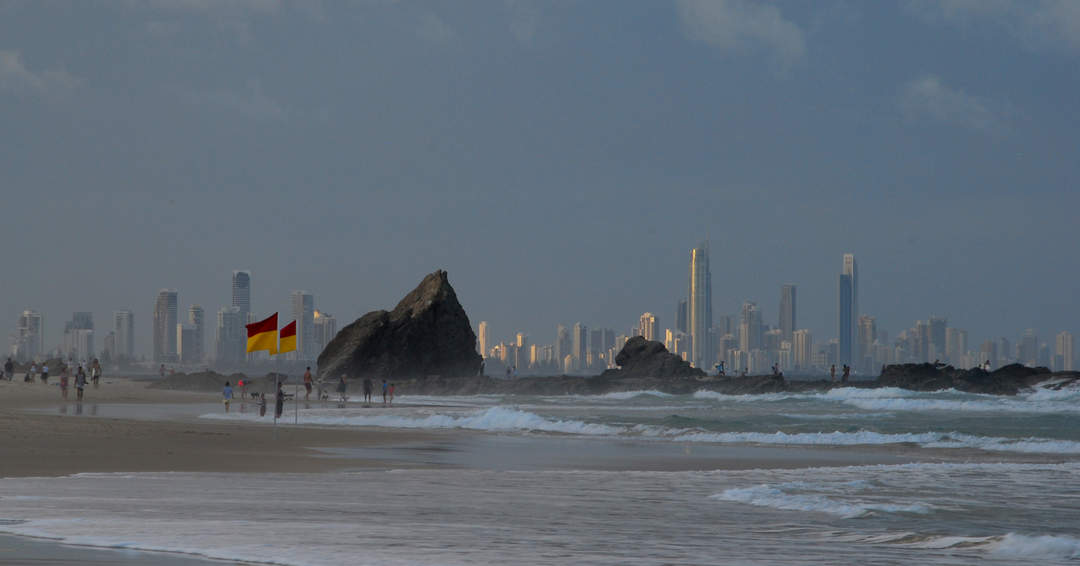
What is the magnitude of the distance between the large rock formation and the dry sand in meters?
54.7

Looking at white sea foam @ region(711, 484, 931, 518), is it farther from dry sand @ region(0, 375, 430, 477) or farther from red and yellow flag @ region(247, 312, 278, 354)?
red and yellow flag @ region(247, 312, 278, 354)

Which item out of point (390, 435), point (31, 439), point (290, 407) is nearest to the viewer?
point (31, 439)

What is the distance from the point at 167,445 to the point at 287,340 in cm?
811

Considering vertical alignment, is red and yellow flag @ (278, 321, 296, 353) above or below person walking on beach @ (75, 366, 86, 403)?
above

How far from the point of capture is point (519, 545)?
9.43 m

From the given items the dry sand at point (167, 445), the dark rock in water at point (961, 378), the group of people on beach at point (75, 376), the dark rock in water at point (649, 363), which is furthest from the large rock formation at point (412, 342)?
the dry sand at point (167, 445)

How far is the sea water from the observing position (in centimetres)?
919

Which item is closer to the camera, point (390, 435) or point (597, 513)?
point (597, 513)

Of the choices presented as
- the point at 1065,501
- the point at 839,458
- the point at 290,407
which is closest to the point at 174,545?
the point at 1065,501

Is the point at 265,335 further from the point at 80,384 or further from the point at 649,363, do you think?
the point at 649,363

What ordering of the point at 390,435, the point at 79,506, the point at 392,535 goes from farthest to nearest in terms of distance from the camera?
the point at 390,435 < the point at 79,506 < the point at 392,535

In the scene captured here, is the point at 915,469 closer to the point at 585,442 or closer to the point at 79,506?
the point at 585,442

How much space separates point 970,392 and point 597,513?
60.9 m

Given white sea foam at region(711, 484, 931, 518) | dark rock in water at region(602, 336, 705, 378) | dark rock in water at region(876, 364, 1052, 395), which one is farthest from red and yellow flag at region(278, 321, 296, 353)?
dark rock in water at region(602, 336, 705, 378)
